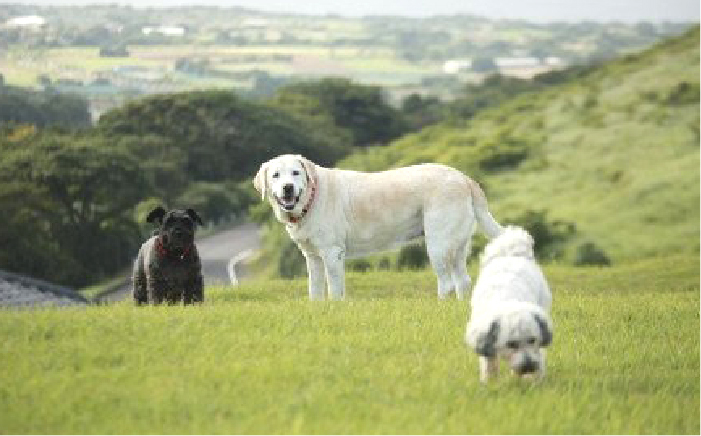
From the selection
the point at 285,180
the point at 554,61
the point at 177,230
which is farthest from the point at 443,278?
the point at 554,61

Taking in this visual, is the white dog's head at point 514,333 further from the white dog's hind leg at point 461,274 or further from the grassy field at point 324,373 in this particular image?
the white dog's hind leg at point 461,274

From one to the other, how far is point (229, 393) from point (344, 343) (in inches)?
101

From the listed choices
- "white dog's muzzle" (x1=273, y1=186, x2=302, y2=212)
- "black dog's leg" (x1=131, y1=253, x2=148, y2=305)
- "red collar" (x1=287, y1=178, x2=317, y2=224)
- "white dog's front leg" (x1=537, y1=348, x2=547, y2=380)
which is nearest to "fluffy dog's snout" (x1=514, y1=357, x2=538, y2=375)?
"white dog's front leg" (x1=537, y1=348, x2=547, y2=380)

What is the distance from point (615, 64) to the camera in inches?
3499

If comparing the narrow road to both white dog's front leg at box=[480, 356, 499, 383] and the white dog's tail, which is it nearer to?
the white dog's tail

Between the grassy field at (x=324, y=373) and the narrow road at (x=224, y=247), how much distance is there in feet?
152

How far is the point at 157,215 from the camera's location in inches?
638

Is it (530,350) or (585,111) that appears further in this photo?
(585,111)

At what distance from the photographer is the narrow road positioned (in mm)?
66062

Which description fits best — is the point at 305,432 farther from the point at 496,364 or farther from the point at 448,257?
the point at 448,257

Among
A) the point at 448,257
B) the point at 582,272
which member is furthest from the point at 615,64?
the point at 448,257

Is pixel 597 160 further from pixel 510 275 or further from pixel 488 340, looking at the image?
pixel 488 340

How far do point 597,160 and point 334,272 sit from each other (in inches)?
1598

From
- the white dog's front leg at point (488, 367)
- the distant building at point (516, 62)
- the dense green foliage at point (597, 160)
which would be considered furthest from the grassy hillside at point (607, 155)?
the distant building at point (516, 62)
